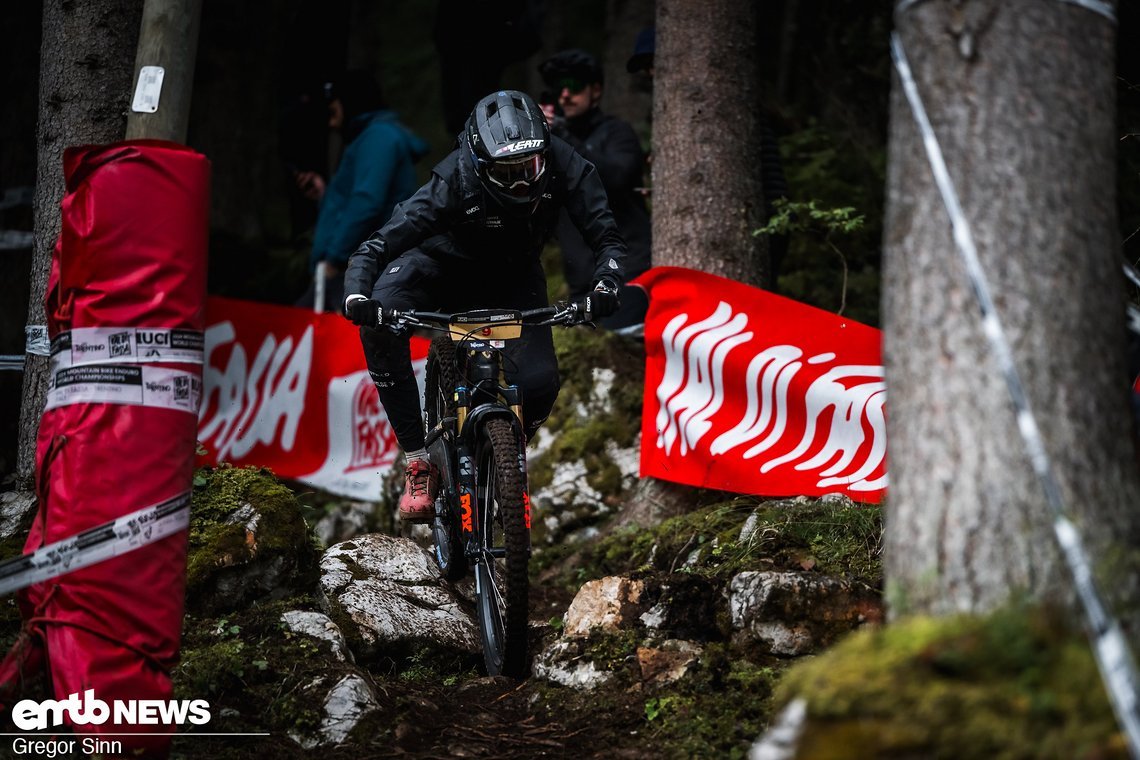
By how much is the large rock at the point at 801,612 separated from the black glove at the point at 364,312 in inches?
80.2

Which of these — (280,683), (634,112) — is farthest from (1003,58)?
(634,112)

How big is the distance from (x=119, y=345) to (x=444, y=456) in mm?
2207

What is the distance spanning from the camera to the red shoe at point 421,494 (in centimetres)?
591

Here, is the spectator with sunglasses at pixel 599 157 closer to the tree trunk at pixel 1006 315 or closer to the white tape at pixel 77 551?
the white tape at pixel 77 551

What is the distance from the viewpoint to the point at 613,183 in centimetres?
802

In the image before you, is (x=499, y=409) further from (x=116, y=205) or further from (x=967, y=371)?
(x=967, y=371)

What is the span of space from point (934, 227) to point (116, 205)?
→ 2528mm

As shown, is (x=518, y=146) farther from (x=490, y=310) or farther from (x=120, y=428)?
(x=120, y=428)

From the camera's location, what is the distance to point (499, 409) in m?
5.29

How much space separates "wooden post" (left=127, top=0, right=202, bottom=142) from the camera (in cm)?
440

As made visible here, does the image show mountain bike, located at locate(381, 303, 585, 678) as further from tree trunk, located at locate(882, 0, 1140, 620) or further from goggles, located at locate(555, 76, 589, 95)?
goggles, located at locate(555, 76, 589, 95)

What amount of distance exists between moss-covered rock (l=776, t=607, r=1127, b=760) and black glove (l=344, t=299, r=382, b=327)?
122 inches

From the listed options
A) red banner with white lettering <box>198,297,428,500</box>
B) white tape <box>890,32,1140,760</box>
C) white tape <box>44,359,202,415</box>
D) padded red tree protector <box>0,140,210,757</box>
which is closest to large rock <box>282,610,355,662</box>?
padded red tree protector <box>0,140,210,757</box>

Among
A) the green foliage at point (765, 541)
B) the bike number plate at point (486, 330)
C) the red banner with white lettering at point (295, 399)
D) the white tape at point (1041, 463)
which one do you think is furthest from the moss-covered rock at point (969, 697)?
the red banner with white lettering at point (295, 399)
